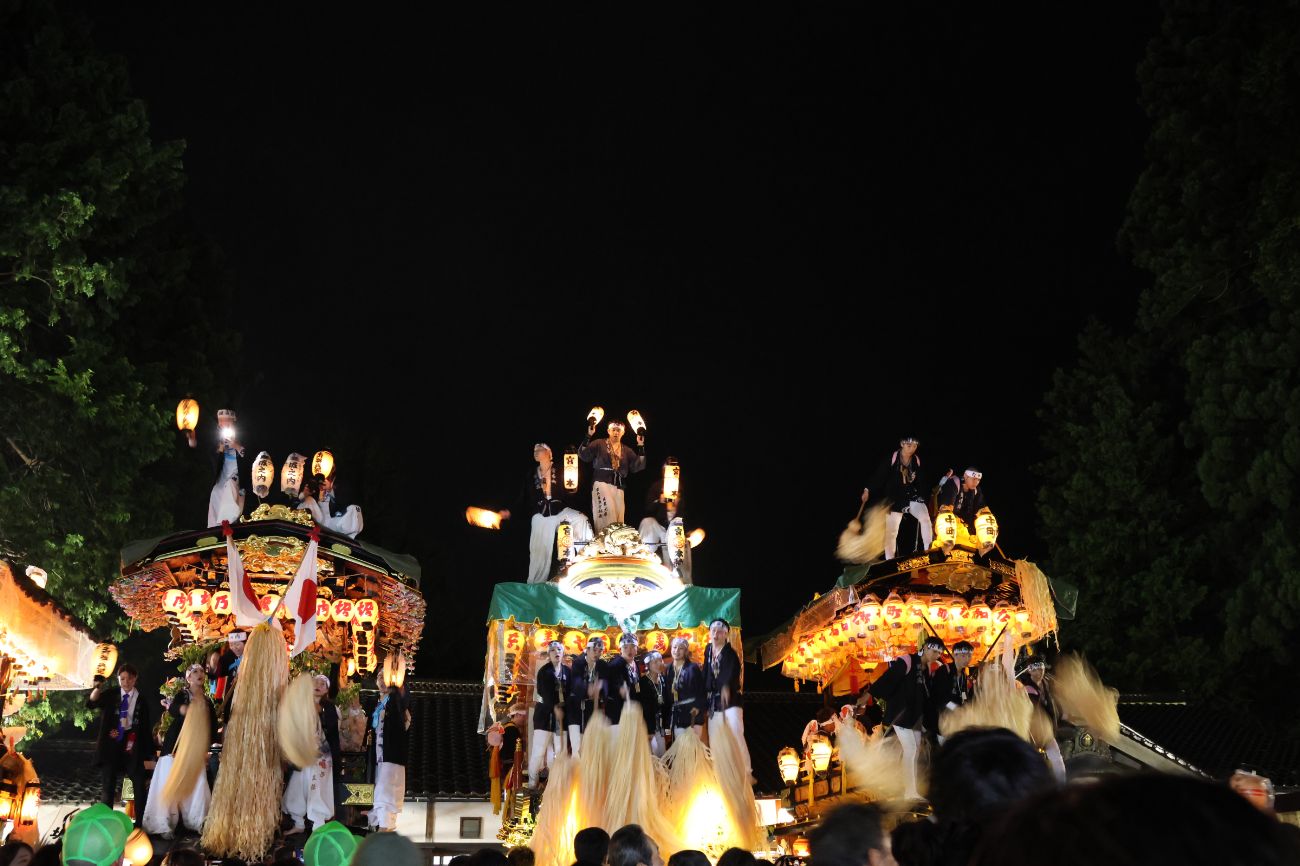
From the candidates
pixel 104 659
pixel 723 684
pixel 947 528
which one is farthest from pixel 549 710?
pixel 947 528

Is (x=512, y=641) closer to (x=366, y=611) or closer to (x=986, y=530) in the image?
(x=366, y=611)

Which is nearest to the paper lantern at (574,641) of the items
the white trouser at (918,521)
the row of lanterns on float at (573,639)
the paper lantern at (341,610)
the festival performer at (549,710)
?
the row of lanterns on float at (573,639)

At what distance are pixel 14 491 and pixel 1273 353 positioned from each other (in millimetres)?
17070

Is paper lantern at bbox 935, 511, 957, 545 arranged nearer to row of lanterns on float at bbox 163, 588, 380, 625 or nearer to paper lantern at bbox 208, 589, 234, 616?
row of lanterns on float at bbox 163, 588, 380, 625

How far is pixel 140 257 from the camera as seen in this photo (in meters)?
18.0

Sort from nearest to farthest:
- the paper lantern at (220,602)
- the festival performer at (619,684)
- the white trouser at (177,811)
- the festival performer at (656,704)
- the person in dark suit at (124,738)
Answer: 1. the white trouser at (177,811)
2. the person in dark suit at (124,738)
3. the festival performer at (619,684)
4. the festival performer at (656,704)
5. the paper lantern at (220,602)

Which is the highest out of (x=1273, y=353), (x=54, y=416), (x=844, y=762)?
(x=1273, y=353)

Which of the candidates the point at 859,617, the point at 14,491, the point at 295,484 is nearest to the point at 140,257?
the point at 14,491

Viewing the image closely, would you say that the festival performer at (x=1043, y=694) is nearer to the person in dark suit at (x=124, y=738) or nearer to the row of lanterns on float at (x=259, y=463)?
the row of lanterns on float at (x=259, y=463)

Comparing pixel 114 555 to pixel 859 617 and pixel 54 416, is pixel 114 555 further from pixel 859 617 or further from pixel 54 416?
pixel 859 617

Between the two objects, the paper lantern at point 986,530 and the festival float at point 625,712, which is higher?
the paper lantern at point 986,530

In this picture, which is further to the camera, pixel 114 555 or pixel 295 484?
pixel 114 555

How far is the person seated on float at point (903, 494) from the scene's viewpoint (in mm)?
14109

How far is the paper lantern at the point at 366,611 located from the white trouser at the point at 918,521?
5924 mm
